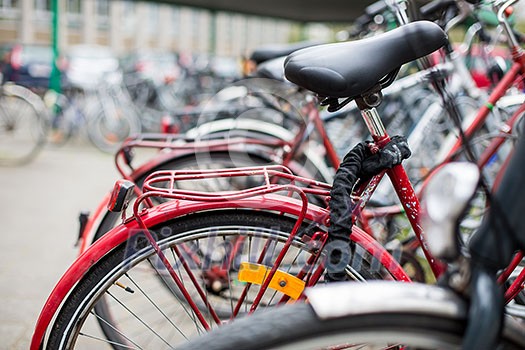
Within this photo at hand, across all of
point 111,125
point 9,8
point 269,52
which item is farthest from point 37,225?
point 9,8

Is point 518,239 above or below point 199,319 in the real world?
below

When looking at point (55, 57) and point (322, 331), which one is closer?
point (322, 331)

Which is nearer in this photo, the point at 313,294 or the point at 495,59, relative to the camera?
the point at 313,294

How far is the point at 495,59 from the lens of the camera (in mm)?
3135

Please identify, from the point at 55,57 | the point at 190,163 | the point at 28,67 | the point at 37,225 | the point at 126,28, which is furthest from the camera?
the point at 126,28

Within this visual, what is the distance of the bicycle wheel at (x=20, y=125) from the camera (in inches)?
252

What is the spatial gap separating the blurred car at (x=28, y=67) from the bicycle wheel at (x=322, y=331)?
699 cm

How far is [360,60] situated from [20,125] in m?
5.91

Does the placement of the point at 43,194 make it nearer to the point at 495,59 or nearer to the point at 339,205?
the point at 495,59

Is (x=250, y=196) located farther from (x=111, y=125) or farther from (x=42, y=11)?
(x=42, y=11)

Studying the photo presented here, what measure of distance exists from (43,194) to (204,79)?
223 inches

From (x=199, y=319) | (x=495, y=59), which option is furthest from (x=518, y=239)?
(x=495, y=59)

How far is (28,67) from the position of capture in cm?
1441

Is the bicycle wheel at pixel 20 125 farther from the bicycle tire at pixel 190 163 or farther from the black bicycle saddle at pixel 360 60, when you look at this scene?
the black bicycle saddle at pixel 360 60
